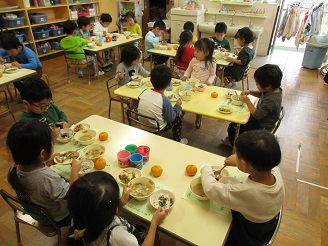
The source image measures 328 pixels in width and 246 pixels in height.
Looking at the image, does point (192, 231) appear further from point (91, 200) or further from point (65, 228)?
point (65, 228)

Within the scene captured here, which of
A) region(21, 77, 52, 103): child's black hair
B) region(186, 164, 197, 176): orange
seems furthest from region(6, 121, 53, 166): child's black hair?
region(186, 164, 197, 176): orange

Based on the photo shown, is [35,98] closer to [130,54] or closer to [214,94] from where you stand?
[130,54]

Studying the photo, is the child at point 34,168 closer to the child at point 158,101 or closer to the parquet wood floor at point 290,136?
the parquet wood floor at point 290,136

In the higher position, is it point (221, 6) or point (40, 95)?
point (221, 6)

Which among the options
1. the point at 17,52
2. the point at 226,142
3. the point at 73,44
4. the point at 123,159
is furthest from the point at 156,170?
the point at 73,44

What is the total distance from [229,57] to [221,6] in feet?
10.6

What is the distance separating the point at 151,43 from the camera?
14.7ft

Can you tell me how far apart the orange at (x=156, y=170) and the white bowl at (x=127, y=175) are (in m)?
0.08

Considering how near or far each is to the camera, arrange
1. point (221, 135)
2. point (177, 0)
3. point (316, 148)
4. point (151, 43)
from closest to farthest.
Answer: point (316, 148) → point (221, 135) → point (151, 43) → point (177, 0)

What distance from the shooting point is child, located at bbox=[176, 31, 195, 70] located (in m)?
3.61

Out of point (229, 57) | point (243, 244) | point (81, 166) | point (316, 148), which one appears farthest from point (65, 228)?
point (229, 57)

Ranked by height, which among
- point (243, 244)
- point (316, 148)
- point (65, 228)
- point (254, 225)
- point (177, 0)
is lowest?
point (316, 148)

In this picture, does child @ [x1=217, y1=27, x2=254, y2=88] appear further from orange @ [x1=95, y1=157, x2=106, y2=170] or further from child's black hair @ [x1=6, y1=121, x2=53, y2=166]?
child's black hair @ [x1=6, y1=121, x2=53, y2=166]

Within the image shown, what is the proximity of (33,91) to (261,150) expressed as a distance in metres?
1.56
